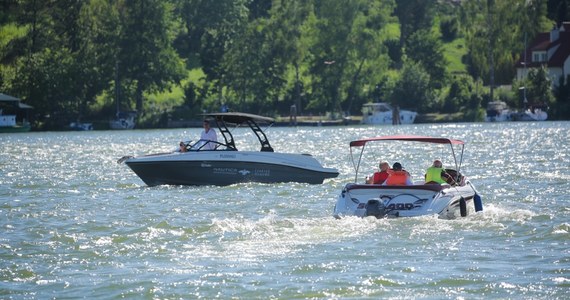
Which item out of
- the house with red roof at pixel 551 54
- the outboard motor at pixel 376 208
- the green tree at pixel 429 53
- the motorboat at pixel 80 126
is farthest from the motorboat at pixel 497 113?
the outboard motor at pixel 376 208

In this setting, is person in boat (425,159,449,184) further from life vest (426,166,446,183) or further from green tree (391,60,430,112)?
green tree (391,60,430,112)

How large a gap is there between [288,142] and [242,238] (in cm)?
5406

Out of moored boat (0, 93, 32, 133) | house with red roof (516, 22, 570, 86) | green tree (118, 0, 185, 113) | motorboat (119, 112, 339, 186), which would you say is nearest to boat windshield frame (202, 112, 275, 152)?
motorboat (119, 112, 339, 186)

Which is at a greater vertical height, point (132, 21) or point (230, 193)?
point (132, 21)

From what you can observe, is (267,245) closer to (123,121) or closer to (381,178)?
(381,178)

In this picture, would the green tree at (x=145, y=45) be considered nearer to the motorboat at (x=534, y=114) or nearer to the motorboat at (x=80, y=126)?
the motorboat at (x=80, y=126)

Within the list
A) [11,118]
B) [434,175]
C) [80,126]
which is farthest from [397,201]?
[80,126]

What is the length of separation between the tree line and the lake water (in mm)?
76789

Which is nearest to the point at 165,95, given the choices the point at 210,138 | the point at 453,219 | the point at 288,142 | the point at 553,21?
the point at 553,21

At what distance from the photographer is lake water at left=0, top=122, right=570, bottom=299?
20.7 meters

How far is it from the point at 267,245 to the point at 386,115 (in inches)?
3706

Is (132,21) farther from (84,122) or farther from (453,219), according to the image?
(453,219)

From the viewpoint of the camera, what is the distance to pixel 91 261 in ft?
77.6

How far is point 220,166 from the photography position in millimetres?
40281
